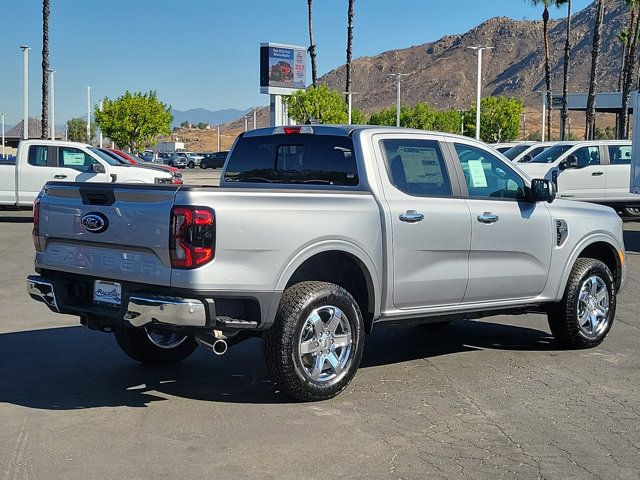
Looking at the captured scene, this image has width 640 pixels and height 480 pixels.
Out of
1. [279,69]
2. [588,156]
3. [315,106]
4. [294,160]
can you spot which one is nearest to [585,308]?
[294,160]

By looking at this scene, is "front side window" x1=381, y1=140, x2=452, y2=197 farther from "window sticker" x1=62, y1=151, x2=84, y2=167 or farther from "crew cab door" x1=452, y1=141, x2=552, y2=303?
"window sticker" x1=62, y1=151, x2=84, y2=167

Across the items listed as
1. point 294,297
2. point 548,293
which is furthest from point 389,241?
point 548,293

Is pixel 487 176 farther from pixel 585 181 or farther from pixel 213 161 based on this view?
pixel 213 161

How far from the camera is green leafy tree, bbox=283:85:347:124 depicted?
61312 millimetres

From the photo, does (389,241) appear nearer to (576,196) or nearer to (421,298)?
(421,298)

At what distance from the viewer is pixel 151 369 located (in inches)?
299

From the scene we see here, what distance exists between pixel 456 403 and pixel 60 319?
16.7 feet

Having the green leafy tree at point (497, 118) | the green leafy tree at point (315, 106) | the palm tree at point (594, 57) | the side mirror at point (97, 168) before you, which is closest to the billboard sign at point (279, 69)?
the green leafy tree at point (315, 106)

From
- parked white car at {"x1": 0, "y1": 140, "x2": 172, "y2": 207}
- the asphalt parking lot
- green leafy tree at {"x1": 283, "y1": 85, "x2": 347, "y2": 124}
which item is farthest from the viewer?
green leafy tree at {"x1": 283, "y1": 85, "x2": 347, "y2": 124}

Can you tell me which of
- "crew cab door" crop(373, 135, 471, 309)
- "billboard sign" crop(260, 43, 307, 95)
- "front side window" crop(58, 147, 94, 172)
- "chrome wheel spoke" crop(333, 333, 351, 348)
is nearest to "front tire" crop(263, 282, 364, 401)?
"chrome wheel spoke" crop(333, 333, 351, 348)

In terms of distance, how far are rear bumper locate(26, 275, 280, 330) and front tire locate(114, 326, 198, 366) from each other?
95cm

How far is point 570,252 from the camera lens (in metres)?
8.41

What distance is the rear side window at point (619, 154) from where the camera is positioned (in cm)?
2370

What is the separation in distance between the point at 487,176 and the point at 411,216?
1.18 meters
